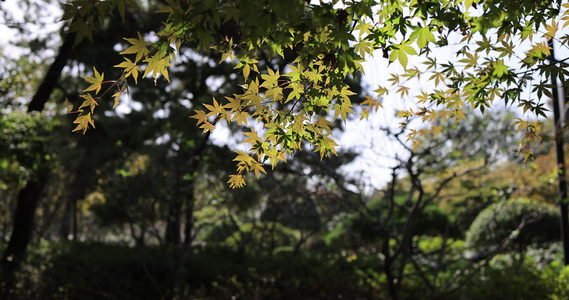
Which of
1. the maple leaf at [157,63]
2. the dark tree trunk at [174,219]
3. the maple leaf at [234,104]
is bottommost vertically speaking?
the maple leaf at [234,104]

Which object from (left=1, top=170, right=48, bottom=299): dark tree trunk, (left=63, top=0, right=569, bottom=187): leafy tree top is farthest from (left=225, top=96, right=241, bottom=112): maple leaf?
(left=1, top=170, right=48, bottom=299): dark tree trunk

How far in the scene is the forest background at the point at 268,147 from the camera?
165 centimetres

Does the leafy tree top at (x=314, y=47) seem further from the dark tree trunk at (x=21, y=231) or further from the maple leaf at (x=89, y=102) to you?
the dark tree trunk at (x=21, y=231)

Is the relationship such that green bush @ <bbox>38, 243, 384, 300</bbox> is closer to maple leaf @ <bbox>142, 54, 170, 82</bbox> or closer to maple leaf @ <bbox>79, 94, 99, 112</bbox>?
maple leaf @ <bbox>79, 94, 99, 112</bbox>

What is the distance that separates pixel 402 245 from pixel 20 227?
6.16 meters

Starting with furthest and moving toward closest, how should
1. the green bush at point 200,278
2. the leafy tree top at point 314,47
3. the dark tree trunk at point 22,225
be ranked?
1. the dark tree trunk at point 22,225
2. the green bush at point 200,278
3. the leafy tree top at point 314,47

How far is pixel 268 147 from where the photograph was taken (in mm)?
1942

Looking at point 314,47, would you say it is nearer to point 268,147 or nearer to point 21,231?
point 268,147

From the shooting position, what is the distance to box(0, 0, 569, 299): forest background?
1652mm

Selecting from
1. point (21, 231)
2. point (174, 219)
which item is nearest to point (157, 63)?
point (174, 219)

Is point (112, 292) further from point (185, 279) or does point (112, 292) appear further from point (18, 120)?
point (18, 120)

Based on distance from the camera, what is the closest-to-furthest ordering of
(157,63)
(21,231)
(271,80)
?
(157,63)
(271,80)
(21,231)

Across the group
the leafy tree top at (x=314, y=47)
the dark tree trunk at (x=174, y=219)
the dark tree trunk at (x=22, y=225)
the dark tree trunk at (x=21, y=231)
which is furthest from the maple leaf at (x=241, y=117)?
the dark tree trunk at (x=22, y=225)

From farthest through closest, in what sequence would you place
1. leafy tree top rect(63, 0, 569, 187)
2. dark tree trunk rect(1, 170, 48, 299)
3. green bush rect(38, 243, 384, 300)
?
1. dark tree trunk rect(1, 170, 48, 299)
2. green bush rect(38, 243, 384, 300)
3. leafy tree top rect(63, 0, 569, 187)
